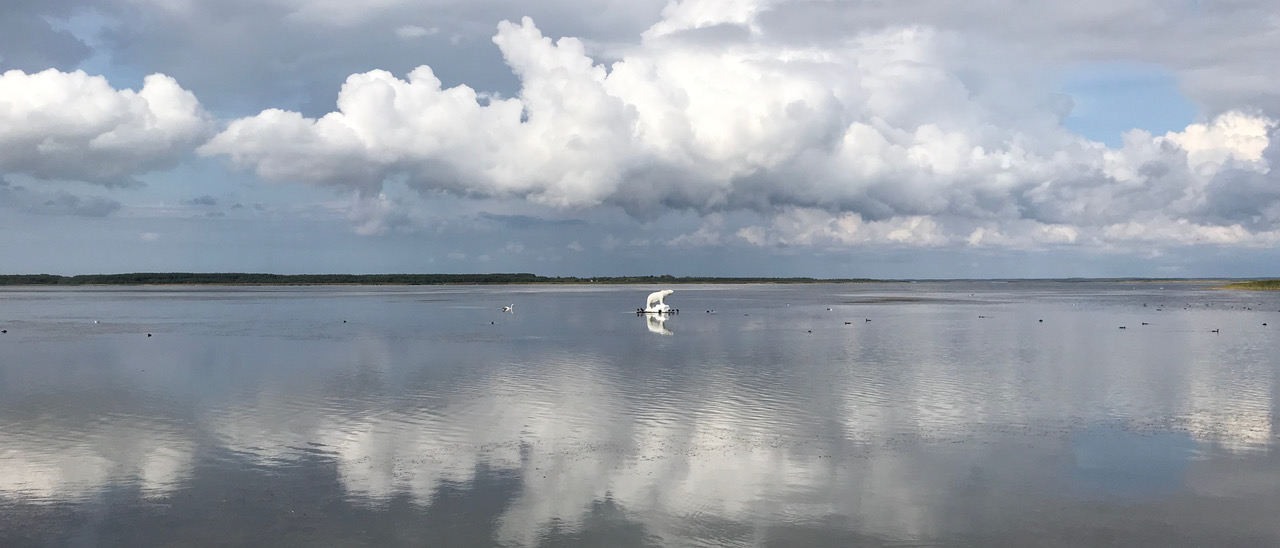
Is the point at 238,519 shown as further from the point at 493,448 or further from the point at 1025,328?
the point at 1025,328

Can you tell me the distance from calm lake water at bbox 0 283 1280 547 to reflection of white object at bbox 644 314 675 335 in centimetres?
1500

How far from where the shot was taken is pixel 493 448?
707 inches

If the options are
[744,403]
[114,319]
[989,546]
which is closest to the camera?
[989,546]

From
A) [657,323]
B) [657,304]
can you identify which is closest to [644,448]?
[657,323]

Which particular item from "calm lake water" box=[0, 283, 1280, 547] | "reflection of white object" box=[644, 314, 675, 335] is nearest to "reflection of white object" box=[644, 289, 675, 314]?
"reflection of white object" box=[644, 314, 675, 335]

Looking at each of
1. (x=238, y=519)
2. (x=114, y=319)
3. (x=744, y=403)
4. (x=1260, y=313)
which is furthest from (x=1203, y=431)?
A: (x=114, y=319)

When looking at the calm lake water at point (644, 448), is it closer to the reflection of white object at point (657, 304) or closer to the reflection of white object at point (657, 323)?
the reflection of white object at point (657, 323)

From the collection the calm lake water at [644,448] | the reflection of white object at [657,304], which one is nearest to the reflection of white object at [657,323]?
the reflection of white object at [657,304]

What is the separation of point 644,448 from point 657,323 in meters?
44.7

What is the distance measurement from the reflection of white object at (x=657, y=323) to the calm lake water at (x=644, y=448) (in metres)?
15.0

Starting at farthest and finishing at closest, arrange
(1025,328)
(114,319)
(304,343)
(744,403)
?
(114,319), (1025,328), (304,343), (744,403)

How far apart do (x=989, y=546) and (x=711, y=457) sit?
6136 mm

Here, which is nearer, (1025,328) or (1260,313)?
(1025,328)

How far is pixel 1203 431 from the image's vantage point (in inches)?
767
